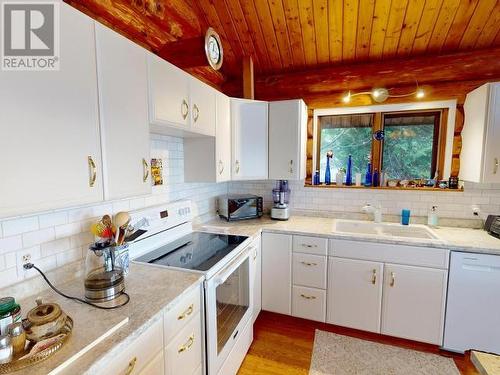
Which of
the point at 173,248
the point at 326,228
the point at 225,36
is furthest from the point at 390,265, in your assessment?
the point at 225,36

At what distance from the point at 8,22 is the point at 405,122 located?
299 centimetres

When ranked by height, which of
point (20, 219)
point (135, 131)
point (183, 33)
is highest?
point (183, 33)

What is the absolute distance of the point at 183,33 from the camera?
2080 millimetres

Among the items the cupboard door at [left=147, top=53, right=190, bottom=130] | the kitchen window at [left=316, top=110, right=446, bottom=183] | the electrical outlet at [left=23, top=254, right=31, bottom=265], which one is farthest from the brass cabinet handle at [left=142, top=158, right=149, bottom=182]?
the kitchen window at [left=316, top=110, right=446, bottom=183]

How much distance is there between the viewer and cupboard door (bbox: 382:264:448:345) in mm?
1960

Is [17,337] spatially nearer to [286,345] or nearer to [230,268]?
[230,268]

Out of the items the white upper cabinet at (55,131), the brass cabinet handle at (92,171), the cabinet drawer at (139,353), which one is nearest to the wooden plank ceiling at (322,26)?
the white upper cabinet at (55,131)

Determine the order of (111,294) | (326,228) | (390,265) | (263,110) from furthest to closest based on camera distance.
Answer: (263,110), (326,228), (390,265), (111,294)

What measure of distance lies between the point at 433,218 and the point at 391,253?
698mm

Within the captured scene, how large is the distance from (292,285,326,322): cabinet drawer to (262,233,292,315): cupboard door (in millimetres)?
56

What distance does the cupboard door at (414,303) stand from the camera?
6.43 feet

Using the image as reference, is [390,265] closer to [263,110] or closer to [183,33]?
[263,110]

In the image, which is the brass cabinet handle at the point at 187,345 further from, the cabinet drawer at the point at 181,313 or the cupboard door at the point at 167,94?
the cupboard door at the point at 167,94

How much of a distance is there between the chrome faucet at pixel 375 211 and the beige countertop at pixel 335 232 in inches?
13.5
